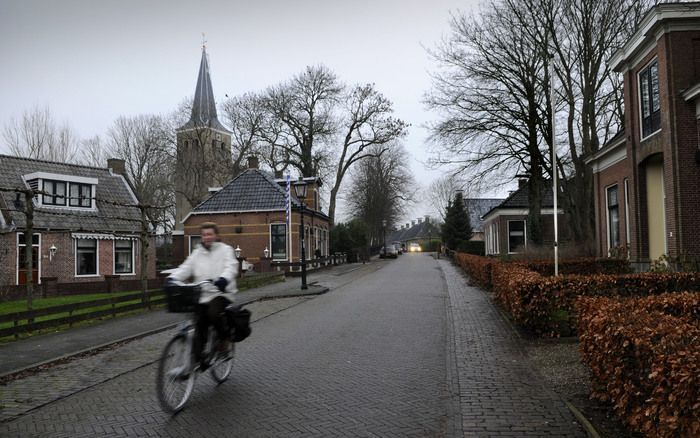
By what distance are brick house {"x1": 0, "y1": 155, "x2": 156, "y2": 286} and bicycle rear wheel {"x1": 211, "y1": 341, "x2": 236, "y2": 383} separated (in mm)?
18394

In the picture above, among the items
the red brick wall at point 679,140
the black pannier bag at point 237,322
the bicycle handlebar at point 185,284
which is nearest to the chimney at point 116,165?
the red brick wall at point 679,140

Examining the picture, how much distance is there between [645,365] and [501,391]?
2302 mm

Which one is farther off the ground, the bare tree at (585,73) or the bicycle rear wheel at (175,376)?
the bare tree at (585,73)

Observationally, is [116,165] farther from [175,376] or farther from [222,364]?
[175,376]

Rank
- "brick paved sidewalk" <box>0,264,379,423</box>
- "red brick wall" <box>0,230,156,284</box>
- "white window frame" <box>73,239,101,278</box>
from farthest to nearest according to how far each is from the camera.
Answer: "white window frame" <box>73,239,101,278</box> < "red brick wall" <box>0,230,156,284</box> < "brick paved sidewalk" <box>0,264,379,423</box>

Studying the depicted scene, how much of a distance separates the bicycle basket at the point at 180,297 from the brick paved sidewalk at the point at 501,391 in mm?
2927

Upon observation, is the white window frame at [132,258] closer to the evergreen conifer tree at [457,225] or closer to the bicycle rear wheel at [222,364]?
the bicycle rear wheel at [222,364]

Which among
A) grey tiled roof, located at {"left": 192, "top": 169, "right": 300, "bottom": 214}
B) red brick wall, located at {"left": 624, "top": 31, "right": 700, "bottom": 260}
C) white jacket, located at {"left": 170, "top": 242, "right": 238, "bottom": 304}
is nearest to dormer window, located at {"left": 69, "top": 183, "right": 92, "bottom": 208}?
grey tiled roof, located at {"left": 192, "top": 169, "right": 300, "bottom": 214}

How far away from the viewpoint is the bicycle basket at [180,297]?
17.7 ft

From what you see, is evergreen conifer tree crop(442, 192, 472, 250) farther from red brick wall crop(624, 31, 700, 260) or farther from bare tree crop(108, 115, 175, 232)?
red brick wall crop(624, 31, 700, 260)

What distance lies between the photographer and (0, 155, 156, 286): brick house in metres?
23.8

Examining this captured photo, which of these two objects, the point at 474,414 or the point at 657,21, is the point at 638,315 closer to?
the point at 474,414

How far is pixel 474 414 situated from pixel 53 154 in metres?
41.7

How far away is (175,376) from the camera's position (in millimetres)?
5344
